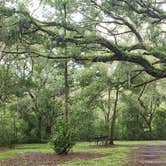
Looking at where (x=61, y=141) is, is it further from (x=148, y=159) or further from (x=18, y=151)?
(x=148, y=159)

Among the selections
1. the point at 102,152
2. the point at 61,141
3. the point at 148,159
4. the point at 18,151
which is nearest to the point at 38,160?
the point at 61,141

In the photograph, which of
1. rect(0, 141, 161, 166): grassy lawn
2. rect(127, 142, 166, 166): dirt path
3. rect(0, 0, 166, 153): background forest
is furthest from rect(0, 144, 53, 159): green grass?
rect(127, 142, 166, 166): dirt path

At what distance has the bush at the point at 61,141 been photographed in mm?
22273

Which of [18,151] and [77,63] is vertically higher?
[77,63]

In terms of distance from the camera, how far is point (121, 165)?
51.6 ft

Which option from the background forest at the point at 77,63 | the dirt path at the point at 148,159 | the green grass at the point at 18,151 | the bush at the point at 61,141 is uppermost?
the background forest at the point at 77,63

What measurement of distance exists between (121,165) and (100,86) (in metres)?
6.93

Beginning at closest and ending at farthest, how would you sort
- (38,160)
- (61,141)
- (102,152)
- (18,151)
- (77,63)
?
(77,63) < (38,160) < (61,141) < (102,152) < (18,151)

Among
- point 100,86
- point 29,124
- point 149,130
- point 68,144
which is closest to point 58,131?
point 68,144

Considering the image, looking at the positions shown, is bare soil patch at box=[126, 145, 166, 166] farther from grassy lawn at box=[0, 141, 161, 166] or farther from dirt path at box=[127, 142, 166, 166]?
grassy lawn at box=[0, 141, 161, 166]

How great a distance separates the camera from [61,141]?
22297 millimetres

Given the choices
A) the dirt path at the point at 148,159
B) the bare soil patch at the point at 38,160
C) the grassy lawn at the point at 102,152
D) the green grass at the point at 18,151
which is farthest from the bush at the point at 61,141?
the dirt path at the point at 148,159

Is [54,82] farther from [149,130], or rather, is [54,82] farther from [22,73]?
[149,130]

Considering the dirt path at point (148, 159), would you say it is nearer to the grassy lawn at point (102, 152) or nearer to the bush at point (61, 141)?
the grassy lawn at point (102, 152)
